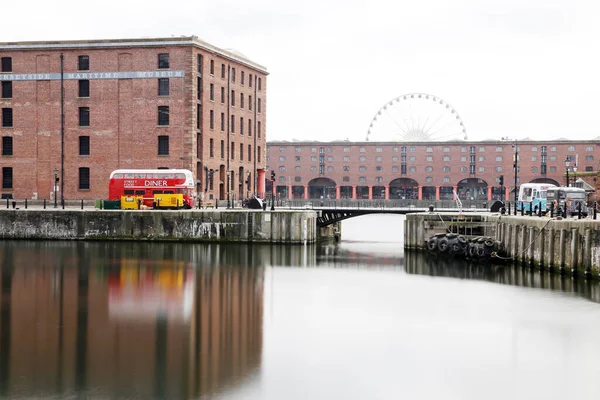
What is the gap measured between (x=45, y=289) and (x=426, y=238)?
2731cm

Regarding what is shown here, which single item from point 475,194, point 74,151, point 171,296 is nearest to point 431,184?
point 475,194

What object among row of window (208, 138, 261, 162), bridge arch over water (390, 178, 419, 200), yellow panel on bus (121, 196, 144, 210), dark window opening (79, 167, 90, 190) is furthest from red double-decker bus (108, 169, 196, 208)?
bridge arch over water (390, 178, 419, 200)

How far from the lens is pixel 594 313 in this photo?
27531 mm

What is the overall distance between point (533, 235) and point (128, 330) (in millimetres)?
23400

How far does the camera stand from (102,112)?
67.9 m

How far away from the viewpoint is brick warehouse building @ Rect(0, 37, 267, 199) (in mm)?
66562

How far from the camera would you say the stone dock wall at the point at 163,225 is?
53750 mm

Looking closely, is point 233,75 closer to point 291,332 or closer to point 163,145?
point 163,145

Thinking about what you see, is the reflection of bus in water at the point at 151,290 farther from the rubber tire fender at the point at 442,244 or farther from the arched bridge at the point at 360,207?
the arched bridge at the point at 360,207

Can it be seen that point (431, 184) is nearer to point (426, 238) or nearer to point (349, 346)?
point (426, 238)

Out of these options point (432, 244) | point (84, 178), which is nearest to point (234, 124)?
point (84, 178)

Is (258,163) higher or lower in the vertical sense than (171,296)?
higher

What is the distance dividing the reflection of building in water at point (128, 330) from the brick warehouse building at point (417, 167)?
259ft

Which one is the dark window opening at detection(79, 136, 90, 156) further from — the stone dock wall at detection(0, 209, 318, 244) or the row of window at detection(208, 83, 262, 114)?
the stone dock wall at detection(0, 209, 318, 244)
